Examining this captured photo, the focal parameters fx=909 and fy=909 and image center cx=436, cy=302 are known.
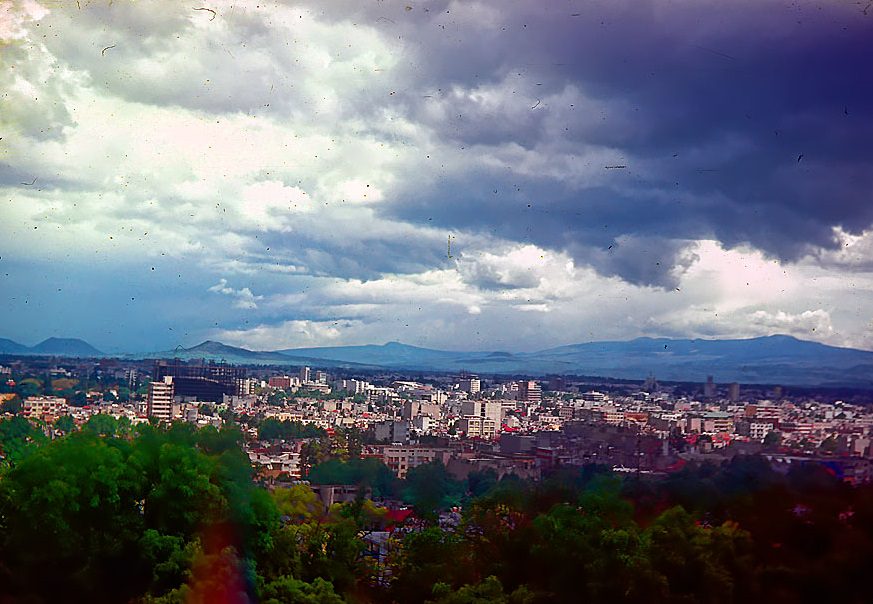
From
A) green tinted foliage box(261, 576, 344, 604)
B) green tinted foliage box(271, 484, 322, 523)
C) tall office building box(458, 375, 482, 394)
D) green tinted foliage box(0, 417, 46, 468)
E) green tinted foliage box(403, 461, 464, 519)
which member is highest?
tall office building box(458, 375, 482, 394)

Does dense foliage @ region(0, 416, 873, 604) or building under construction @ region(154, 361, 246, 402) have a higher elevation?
building under construction @ region(154, 361, 246, 402)

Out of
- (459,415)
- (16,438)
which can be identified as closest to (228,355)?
(459,415)

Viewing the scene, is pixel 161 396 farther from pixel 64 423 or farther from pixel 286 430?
pixel 64 423

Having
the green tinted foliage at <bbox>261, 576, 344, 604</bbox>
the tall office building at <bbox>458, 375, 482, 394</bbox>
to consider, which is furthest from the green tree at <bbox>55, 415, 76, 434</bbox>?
the tall office building at <bbox>458, 375, 482, 394</bbox>

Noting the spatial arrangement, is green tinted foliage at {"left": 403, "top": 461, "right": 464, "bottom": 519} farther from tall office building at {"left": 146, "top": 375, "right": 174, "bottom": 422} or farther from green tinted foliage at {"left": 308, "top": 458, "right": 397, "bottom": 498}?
tall office building at {"left": 146, "top": 375, "right": 174, "bottom": 422}

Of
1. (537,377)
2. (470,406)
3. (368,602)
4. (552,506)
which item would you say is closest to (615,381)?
(537,377)

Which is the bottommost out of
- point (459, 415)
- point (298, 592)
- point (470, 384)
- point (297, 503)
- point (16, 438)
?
point (298, 592)
